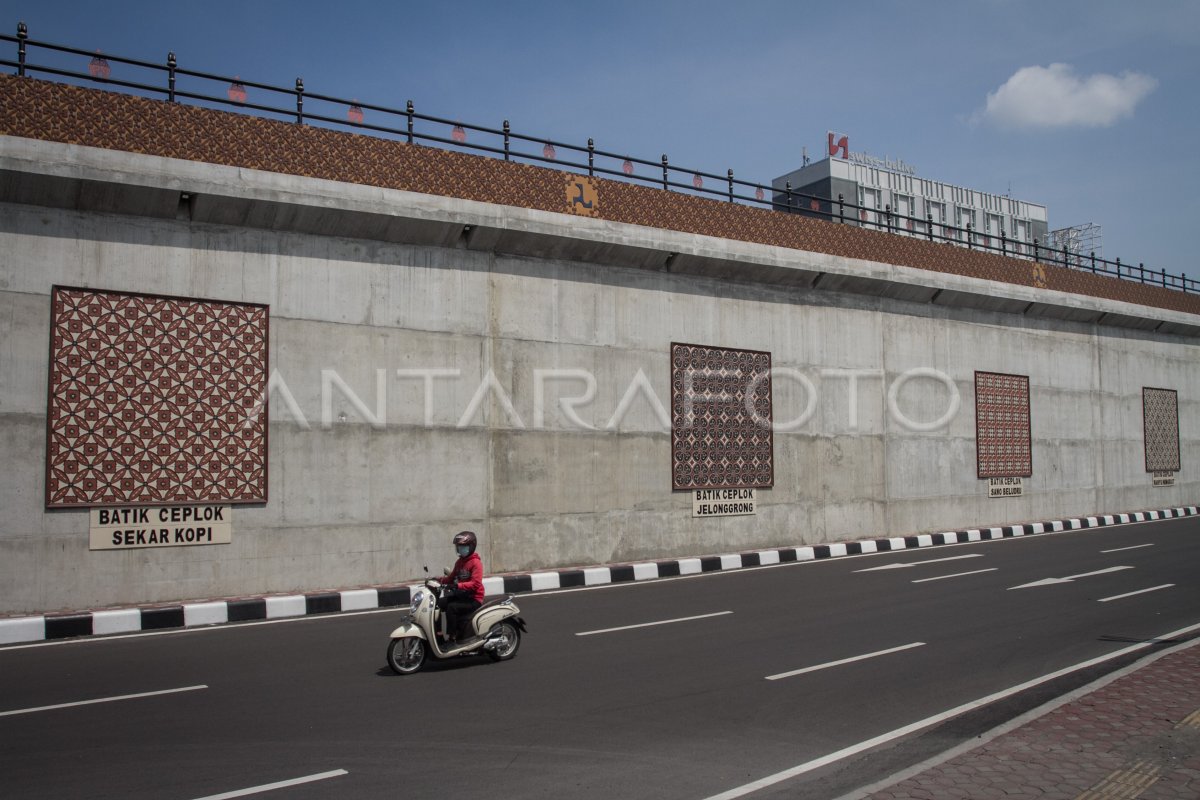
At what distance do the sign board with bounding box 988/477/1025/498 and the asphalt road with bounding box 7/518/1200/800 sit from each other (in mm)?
10523

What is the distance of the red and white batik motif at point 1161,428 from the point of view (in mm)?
29469

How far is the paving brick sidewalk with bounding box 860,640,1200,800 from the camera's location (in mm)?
4887

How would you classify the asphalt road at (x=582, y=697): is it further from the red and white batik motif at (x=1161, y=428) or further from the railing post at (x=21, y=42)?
the red and white batik motif at (x=1161, y=428)

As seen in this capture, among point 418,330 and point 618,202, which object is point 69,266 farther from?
point 618,202

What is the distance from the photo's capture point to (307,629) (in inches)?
445

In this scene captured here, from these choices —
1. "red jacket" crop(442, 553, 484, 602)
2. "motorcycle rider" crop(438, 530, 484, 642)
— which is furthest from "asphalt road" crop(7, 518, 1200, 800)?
"red jacket" crop(442, 553, 484, 602)

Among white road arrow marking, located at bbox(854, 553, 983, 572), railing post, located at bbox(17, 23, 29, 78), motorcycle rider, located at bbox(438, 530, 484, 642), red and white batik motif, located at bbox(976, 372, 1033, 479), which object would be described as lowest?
white road arrow marking, located at bbox(854, 553, 983, 572)

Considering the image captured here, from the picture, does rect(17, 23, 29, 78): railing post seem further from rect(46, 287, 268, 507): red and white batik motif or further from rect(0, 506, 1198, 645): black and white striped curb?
rect(0, 506, 1198, 645): black and white striped curb

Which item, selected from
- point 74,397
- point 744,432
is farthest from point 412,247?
point 744,432

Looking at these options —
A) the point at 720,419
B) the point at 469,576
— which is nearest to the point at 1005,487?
the point at 720,419

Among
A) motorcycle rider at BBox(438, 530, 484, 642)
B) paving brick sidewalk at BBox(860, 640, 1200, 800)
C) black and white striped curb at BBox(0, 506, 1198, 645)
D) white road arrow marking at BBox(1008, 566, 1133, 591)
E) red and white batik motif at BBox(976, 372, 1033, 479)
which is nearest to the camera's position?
paving brick sidewalk at BBox(860, 640, 1200, 800)

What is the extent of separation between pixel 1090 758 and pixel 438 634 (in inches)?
220

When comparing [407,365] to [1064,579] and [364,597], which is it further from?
[1064,579]

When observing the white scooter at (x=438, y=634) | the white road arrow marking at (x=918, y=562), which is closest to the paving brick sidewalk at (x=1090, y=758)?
the white scooter at (x=438, y=634)
